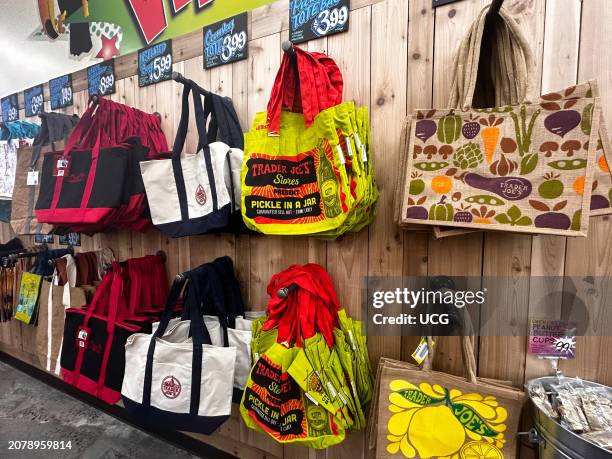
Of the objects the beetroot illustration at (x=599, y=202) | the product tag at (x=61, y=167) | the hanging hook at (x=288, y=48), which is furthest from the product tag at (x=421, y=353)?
the product tag at (x=61, y=167)

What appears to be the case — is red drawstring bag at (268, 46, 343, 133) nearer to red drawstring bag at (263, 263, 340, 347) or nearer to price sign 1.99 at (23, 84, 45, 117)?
red drawstring bag at (263, 263, 340, 347)

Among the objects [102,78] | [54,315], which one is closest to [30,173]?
[102,78]

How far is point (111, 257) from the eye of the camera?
5.59 ft

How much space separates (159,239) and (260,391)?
0.98 meters

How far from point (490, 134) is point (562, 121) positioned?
14 cm

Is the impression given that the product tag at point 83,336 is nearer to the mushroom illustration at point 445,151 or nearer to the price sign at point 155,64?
the price sign at point 155,64

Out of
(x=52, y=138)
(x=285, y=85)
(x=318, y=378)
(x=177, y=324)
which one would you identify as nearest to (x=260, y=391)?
(x=318, y=378)

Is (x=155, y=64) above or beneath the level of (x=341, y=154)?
above

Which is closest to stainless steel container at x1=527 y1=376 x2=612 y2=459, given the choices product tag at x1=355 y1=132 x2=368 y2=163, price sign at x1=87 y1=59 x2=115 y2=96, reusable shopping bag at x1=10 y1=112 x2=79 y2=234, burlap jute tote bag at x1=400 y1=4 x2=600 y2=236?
burlap jute tote bag at x1=400 y1=4 x2=600 y2=236

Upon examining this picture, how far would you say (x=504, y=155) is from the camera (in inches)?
30.0

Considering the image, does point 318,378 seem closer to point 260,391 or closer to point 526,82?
point 260,391

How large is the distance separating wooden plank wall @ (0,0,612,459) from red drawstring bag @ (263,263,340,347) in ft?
0.41

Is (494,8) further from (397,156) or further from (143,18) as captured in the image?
(143,18)

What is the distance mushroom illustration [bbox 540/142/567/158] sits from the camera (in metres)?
0.72
